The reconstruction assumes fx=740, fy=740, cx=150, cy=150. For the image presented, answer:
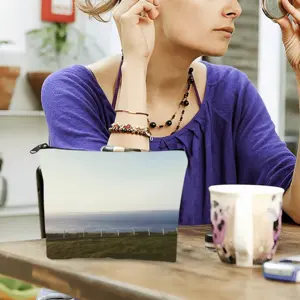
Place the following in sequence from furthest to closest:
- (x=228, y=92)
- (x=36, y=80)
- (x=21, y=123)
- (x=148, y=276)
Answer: (x=21, y=123), (x=36, y=80), (x=228, y=92), (x=148, y=276)

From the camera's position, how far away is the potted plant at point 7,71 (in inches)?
151

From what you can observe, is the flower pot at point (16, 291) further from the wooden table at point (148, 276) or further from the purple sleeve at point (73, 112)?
the wooden table at point (148, 276)

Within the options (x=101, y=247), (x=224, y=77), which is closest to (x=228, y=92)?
(x=224, y=77)

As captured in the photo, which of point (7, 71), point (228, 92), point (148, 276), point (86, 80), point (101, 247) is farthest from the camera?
point (7, 71)

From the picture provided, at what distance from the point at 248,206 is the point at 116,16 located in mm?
750

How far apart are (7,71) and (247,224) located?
9.87 feet

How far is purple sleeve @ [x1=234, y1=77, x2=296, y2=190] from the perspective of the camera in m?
1.63

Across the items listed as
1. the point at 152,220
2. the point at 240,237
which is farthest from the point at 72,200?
the point at 240,237

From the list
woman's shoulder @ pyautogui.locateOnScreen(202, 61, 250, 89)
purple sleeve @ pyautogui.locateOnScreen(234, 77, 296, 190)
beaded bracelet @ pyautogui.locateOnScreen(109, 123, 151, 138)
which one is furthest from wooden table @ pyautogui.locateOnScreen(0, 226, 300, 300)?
woman's shoulder @ pyautogui.locateOnScreen(202, 61, 250, 89)

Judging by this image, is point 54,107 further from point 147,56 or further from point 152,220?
point 152,220

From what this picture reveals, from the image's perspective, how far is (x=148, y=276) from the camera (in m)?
0.94

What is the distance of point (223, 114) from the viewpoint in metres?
1.80

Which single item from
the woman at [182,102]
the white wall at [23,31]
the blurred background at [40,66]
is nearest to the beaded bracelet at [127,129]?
the woman at [182,102]

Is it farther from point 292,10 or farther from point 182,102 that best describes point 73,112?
point 292,10
